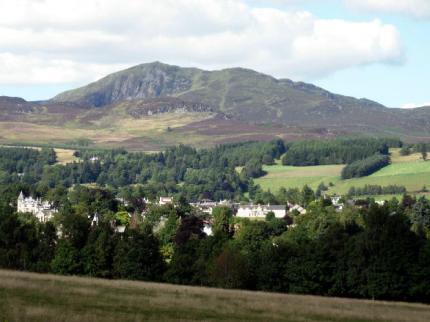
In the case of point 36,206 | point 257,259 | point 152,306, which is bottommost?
point 36,206

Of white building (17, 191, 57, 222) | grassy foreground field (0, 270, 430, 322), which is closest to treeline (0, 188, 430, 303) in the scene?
grassy foreground field (0, 270, 430, 322)

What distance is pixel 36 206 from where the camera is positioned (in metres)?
178

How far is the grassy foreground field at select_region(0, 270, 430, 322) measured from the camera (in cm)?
3600

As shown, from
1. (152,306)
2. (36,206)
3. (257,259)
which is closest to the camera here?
(152,306)

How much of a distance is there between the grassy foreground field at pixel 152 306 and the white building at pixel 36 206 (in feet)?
382

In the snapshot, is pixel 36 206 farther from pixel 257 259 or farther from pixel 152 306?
pixel 152 306

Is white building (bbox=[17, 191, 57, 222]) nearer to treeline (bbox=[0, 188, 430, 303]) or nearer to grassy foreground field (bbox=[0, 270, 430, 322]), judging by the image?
treeline (bbox=[0, 188, 430, 303])

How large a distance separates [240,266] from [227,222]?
7790 centimetres

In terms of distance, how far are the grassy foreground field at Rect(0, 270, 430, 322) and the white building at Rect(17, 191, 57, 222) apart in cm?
11655

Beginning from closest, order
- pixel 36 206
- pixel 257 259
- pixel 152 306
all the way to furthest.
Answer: pixel 152 306
pixel 257 259
pixel 36 206

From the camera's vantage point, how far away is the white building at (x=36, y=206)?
6629 inches

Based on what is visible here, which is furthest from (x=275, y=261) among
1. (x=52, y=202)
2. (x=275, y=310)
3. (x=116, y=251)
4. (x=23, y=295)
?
(x=52, y=202)

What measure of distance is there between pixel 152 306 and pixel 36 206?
140 metres

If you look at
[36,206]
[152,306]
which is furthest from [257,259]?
[36,206]
